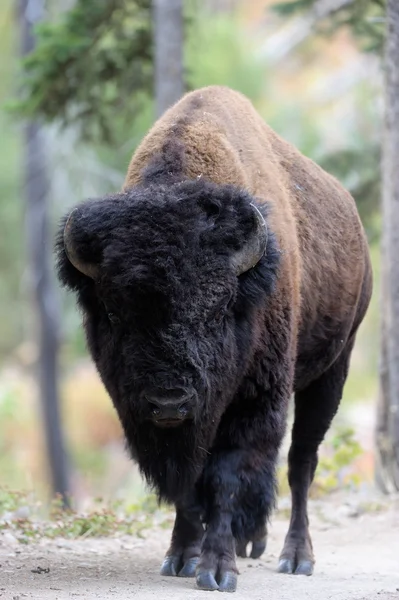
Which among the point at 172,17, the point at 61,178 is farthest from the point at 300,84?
the point at 172,17

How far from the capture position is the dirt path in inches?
229

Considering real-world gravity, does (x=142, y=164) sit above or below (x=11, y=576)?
above

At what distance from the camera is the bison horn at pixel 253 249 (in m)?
5.93

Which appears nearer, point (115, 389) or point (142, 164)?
point (115, 389)

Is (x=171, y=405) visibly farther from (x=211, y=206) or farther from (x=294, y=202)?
(x=294, y=202)

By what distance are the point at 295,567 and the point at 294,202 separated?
2.42 m

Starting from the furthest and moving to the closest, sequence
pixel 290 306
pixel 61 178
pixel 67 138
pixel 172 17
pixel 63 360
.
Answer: pixel 63 360 < pixel 61 178 < pixel 67 138 < pixel 172 17 < pixel 290 306

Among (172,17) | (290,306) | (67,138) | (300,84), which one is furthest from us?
(300,84)

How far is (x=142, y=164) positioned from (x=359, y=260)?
7.23 ft

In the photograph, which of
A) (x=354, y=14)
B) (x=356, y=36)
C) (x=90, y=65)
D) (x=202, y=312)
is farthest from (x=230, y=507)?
(x=356, y=36)

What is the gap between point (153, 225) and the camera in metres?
5.68

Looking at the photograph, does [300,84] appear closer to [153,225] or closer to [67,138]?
[67,138]

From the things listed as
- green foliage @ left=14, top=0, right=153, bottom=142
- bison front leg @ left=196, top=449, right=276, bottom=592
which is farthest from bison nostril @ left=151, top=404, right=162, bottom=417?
green foliage @ left=14, top=0, right=153, bottom=142

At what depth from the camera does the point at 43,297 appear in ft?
77.0
